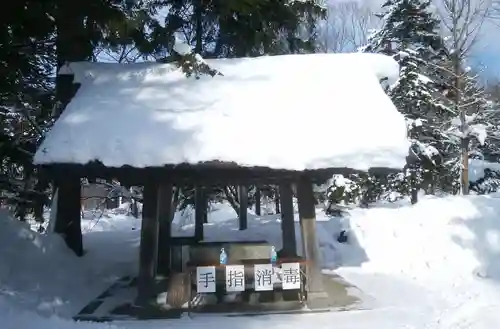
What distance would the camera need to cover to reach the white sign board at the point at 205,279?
9031 millimetres

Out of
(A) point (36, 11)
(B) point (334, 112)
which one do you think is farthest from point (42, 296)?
(B) point (334, 112)

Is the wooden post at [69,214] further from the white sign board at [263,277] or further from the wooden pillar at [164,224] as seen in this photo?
the white sign board at [263,277]

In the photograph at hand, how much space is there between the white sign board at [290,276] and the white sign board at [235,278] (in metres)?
0.68

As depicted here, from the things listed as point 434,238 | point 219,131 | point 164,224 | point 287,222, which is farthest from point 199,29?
point 434,238

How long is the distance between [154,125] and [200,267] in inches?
94.9

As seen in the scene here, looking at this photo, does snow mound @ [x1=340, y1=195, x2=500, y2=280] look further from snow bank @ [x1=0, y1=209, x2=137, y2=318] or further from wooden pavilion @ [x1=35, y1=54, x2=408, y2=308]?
snow bank @ [x1=0, y1=209, x2=137, y2=318]

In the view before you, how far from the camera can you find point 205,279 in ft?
29.7

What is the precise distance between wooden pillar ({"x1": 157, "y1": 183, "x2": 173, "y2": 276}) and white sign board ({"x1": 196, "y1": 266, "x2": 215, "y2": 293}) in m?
1.23

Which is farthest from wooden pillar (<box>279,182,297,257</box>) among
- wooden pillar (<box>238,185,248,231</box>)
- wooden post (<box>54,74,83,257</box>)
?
wooden post (<box>54,74,83,257</box>)

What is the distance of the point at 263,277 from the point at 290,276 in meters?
0.45

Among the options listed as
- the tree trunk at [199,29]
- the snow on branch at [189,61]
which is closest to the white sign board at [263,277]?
the snow on branch at [189,61]

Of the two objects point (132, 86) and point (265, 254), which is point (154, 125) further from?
point (265, 254)

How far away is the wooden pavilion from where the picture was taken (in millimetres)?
8453

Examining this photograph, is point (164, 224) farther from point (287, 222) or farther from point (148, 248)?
point (287, 222)
